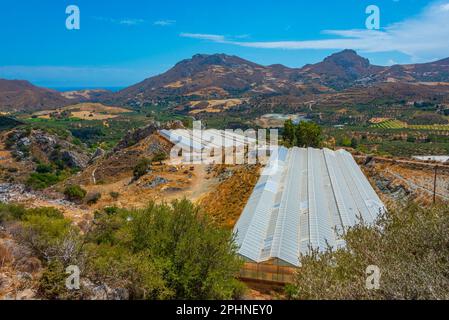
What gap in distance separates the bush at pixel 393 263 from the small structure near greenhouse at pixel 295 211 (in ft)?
3.20

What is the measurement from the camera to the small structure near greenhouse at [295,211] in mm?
15273

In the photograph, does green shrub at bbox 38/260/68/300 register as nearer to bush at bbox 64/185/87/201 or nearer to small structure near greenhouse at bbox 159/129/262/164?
bush at bbox 64/185/87/201

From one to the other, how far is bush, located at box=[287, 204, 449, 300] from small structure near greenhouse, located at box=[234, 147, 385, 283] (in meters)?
0.97

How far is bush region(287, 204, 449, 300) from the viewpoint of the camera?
8195mm

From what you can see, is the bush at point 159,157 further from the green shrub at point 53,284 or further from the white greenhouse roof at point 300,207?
the green shrub at point 53,284

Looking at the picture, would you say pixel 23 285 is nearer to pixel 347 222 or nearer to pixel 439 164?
pixel 347 222

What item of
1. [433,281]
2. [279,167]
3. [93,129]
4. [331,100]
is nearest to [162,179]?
[279,167]

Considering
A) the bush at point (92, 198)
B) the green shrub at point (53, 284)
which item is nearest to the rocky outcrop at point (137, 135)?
the bush at point (92, 198)

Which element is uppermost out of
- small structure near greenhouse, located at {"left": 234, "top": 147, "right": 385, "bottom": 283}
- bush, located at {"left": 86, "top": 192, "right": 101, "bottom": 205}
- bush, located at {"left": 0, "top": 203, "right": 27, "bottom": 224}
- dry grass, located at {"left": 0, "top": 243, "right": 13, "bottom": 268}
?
dry grass, located at {"left": 0, "top": 243, "right": 13, "bottom": 268}

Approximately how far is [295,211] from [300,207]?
1136mm

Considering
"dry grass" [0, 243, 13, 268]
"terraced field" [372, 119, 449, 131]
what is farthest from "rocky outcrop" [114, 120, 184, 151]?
"terraced field" [372, 119, 449, 131]

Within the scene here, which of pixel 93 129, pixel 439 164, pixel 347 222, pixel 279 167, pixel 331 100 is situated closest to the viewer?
pixel 347 222

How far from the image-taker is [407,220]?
38.3ft
